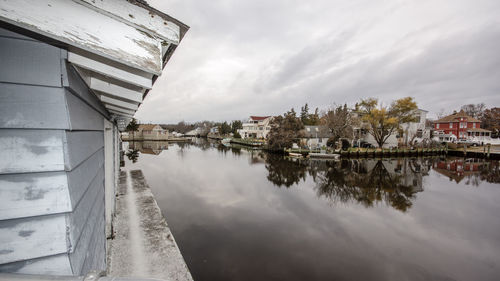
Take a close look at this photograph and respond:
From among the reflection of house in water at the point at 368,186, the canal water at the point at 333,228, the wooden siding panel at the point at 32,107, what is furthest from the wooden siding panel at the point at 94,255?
the reflection of house in water at the point at 368,186

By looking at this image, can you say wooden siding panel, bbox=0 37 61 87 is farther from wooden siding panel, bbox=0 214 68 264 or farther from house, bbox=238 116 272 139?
house, bbox=238 116 272 139

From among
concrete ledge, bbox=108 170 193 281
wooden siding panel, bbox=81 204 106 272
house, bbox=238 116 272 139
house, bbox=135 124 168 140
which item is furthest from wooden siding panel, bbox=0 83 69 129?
house, bbox=135 124 168 140

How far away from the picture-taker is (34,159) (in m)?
0.98

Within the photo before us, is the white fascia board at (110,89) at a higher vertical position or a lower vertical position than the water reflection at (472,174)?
higher

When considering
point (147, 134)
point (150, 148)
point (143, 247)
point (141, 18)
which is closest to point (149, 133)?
point (147, 134)

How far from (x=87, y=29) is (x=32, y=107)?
18.3 inches

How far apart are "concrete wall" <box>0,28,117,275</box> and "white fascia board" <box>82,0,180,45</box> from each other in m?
0.32

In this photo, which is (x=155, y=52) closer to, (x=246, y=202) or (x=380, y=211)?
(x=246, y=202)

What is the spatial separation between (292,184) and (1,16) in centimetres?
1323

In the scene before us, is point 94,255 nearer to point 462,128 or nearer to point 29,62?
point 29,62

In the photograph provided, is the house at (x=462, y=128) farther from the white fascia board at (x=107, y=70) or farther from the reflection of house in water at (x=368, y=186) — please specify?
the white fascia board at (x=107, y=70)

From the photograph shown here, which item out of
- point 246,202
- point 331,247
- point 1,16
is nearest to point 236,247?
point 331,247

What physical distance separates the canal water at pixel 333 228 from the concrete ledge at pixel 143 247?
0.84m

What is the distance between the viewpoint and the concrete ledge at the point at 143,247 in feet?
12.8
